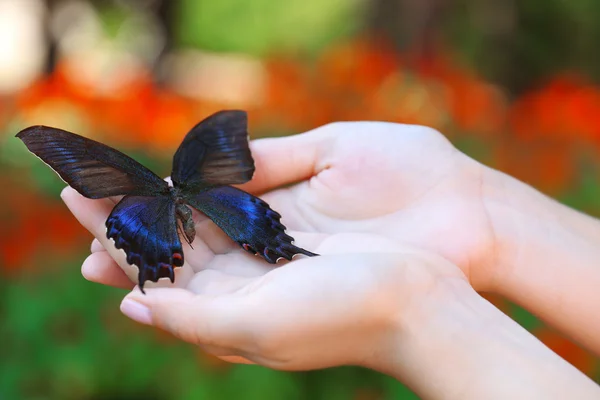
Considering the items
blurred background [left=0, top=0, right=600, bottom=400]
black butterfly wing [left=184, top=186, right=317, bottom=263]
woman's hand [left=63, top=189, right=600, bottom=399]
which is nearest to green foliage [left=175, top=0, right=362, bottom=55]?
blurred background [left=0, top=0, right=600, bottom=400]

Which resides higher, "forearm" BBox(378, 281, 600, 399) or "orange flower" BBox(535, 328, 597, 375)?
"forearm" BBox(378, 281, 600, 399)

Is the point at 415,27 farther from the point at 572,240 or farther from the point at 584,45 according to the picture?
the point at 572,240

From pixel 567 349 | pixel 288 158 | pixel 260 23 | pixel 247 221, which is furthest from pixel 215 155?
pixel 260 23

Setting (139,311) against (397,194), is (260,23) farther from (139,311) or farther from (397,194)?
(139,311)

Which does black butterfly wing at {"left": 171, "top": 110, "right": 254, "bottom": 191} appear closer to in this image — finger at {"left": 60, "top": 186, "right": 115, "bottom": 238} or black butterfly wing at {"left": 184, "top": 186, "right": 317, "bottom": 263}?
black butterfly wing at {"left": 184, "top": 186, "right": 317, "bottom": 263}

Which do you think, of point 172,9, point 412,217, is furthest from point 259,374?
point 172,9

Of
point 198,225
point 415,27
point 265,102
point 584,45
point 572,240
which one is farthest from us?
point 584,45

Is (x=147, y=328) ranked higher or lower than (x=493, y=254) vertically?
lower
